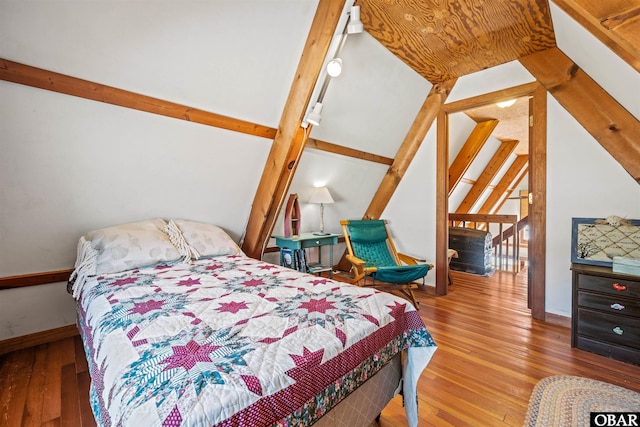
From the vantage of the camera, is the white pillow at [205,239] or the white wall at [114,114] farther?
the white pillow at [205,239]

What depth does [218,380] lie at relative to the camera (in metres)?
0.77

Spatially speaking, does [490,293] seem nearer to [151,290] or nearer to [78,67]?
[151,290]

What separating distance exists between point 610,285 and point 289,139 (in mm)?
2620

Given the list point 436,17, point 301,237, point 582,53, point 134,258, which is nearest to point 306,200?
point 301,237

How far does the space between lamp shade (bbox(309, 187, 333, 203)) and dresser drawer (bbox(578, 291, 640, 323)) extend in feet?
7.64

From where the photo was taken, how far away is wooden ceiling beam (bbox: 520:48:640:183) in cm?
213

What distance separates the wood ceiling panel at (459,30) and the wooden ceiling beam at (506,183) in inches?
154

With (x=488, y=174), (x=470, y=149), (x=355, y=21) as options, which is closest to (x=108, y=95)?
(x=355, y=21)

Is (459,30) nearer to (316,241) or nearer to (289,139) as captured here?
(289,139)

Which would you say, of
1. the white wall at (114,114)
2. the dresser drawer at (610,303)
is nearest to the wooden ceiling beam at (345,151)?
the white wall at (114,114)

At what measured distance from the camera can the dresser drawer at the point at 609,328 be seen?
1.88m

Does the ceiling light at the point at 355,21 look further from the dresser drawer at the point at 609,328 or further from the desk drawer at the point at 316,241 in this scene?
the dresser drawer at the point at 609,328

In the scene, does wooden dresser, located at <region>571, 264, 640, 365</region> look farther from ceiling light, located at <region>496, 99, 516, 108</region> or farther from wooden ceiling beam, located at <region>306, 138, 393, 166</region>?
wooden ceiling beam, located at <region>306, 138, 393, 166</region>

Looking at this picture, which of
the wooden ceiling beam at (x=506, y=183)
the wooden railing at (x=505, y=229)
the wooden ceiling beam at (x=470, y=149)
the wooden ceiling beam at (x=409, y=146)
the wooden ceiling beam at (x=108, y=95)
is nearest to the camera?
the wooden ceiling beam at (x=108, y=95)
